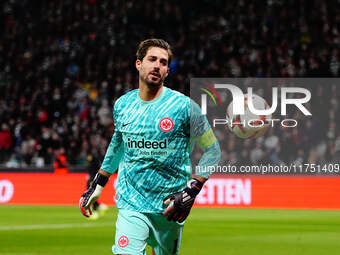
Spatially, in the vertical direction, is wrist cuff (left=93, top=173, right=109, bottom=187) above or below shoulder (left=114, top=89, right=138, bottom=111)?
below

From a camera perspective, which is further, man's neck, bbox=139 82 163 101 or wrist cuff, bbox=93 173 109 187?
wrist cuff, bbox=93 173 109 187

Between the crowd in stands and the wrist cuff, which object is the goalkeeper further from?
the crowd in stands

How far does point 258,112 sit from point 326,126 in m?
3.31

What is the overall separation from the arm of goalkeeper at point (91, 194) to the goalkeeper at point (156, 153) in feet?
0.85

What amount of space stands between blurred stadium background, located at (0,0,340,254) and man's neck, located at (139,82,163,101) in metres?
6.42

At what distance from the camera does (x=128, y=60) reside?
28.4 metres

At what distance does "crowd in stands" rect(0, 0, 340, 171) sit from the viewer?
2122cm

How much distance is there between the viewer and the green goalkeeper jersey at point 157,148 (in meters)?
6.22

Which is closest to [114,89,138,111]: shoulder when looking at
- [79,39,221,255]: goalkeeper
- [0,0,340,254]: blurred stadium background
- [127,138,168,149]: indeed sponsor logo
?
[79,39,221,255]: goalkeeper

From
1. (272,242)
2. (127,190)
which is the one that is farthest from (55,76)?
(127,190)

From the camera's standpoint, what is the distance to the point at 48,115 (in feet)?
88.3

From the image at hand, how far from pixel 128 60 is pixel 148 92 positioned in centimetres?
2223

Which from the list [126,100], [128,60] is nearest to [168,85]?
[128,60]

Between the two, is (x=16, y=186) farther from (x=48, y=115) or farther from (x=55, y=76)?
(x=55, y=76)
